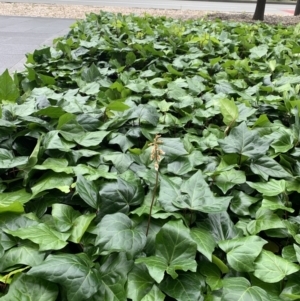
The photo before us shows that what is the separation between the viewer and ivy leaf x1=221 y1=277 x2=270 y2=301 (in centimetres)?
127

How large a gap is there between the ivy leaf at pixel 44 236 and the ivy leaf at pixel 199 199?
46cm

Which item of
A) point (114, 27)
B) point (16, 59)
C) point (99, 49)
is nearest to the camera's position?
point (99, 49)

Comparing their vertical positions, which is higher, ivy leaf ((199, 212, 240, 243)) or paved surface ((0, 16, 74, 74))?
ivy leaf ((199, 212, 240, 243))

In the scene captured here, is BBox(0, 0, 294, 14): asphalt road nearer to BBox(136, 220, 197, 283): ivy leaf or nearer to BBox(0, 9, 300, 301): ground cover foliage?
BBox(0, 9, 300, 301): ground cover foliage

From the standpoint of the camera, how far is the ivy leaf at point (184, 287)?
1279 mm

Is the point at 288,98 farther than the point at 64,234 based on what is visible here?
Yes

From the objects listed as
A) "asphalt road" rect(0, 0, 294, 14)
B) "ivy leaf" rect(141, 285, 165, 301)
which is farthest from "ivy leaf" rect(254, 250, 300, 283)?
"asphalt road" rect(0, 0, 294, 14)

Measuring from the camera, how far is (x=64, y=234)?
1436mm

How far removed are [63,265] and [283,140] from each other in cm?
135

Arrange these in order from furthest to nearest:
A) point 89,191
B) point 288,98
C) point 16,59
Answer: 1. point 16,59
2. point 288,98
3. point 89,191

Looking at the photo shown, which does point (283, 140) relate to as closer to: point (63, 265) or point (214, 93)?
point (214, 93)

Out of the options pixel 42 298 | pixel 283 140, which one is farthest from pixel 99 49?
pixel 42 298

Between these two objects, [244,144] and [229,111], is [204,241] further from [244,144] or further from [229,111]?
[229,111]

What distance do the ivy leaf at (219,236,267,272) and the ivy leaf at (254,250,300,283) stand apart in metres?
0.04
